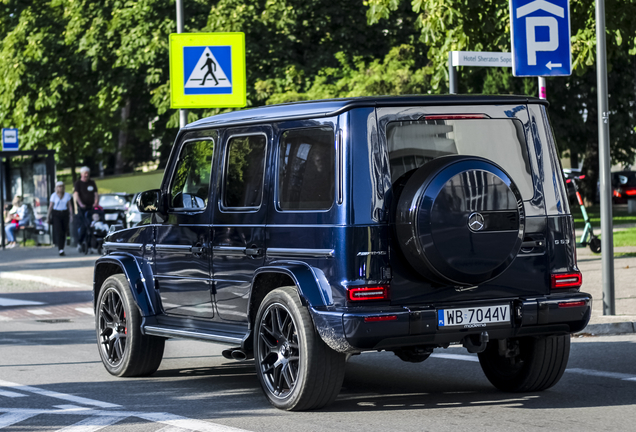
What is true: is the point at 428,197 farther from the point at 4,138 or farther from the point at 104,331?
the point at 4,138

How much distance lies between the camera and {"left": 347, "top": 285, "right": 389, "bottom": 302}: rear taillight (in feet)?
20.0

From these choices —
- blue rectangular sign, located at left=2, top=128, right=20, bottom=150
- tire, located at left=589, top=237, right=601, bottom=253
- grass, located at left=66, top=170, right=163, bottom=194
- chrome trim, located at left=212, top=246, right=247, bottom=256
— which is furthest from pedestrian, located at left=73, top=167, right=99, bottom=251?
grass, located at left=66, top=170, right=163, bottom=194

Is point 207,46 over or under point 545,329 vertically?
over

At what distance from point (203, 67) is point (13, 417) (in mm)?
8919

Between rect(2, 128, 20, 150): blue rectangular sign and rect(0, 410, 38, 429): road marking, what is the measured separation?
21197mm

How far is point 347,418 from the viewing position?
20.7 feet

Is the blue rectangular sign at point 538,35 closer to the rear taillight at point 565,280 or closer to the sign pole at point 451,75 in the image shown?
the sign pole at point 451,75

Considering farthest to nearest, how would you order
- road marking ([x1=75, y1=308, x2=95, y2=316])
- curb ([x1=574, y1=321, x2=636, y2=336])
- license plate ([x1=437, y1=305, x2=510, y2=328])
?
road marking ([x1=75, y1=308, x2=95, y2=316]) < curb ([x1=574, y1=321, x2=636, y2=336]) < license plate ([x1=437, y1=305, x2=510, y2=328])

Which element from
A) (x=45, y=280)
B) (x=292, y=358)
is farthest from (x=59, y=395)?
(x=45, y=280)

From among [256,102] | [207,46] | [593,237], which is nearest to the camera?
[207,46]

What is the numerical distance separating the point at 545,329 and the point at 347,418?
4.39 feet

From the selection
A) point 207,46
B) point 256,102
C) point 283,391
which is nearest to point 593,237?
point 207,46

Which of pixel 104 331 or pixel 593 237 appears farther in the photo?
pixel 593 237

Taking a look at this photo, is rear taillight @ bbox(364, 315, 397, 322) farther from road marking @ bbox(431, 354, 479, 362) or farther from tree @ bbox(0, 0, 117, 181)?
tree @ bbox(0, 0, 117, 181)
